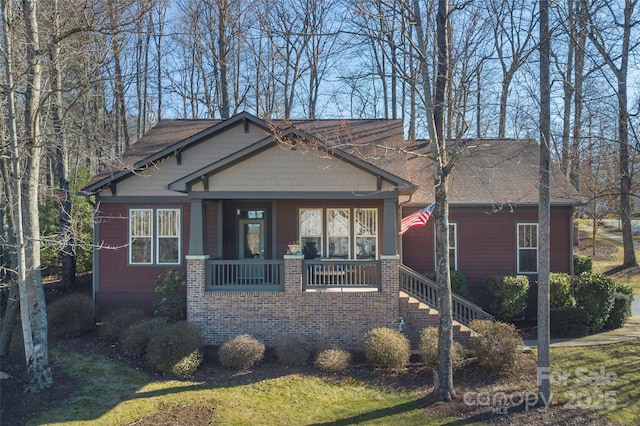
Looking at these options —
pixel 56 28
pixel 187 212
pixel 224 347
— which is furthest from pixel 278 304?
pixel 56 28

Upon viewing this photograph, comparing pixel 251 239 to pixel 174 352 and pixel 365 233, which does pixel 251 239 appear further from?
pixel 174 352

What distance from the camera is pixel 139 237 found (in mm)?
14156

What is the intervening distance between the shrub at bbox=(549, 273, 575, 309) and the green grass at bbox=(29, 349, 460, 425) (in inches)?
247

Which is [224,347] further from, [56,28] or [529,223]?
[529,223]

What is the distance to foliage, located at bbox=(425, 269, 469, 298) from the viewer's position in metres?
13.7

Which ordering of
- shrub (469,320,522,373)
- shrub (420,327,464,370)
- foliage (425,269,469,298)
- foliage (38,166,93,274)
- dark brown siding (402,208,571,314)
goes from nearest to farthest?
shrub (469,320,522,373) → shrub (420,327,464,370) → foliage (425,269,469,298) → dark brown siding (402,208,571,314) → foliage (38,166,93,274)

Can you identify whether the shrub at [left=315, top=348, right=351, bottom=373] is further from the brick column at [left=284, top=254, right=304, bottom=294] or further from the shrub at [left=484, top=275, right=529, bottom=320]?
the shrub at [left=484, top=275, right=529, bottom=320]

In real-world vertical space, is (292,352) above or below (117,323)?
below

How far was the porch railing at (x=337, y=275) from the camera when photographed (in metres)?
11.6

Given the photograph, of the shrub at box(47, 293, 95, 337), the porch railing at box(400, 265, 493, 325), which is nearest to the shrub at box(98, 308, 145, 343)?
the shrub at box(47, 293, 95, 337)

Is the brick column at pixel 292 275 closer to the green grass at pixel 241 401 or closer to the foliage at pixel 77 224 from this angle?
the green grass at pixel 241 401

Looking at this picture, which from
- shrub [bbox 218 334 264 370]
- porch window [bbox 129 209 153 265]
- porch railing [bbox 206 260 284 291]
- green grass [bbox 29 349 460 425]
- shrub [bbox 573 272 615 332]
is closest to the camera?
green grass [bbox 29 349 460 425]

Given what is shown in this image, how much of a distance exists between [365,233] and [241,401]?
266 inches

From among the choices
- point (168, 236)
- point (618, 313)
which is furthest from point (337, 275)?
point (618, 313)
